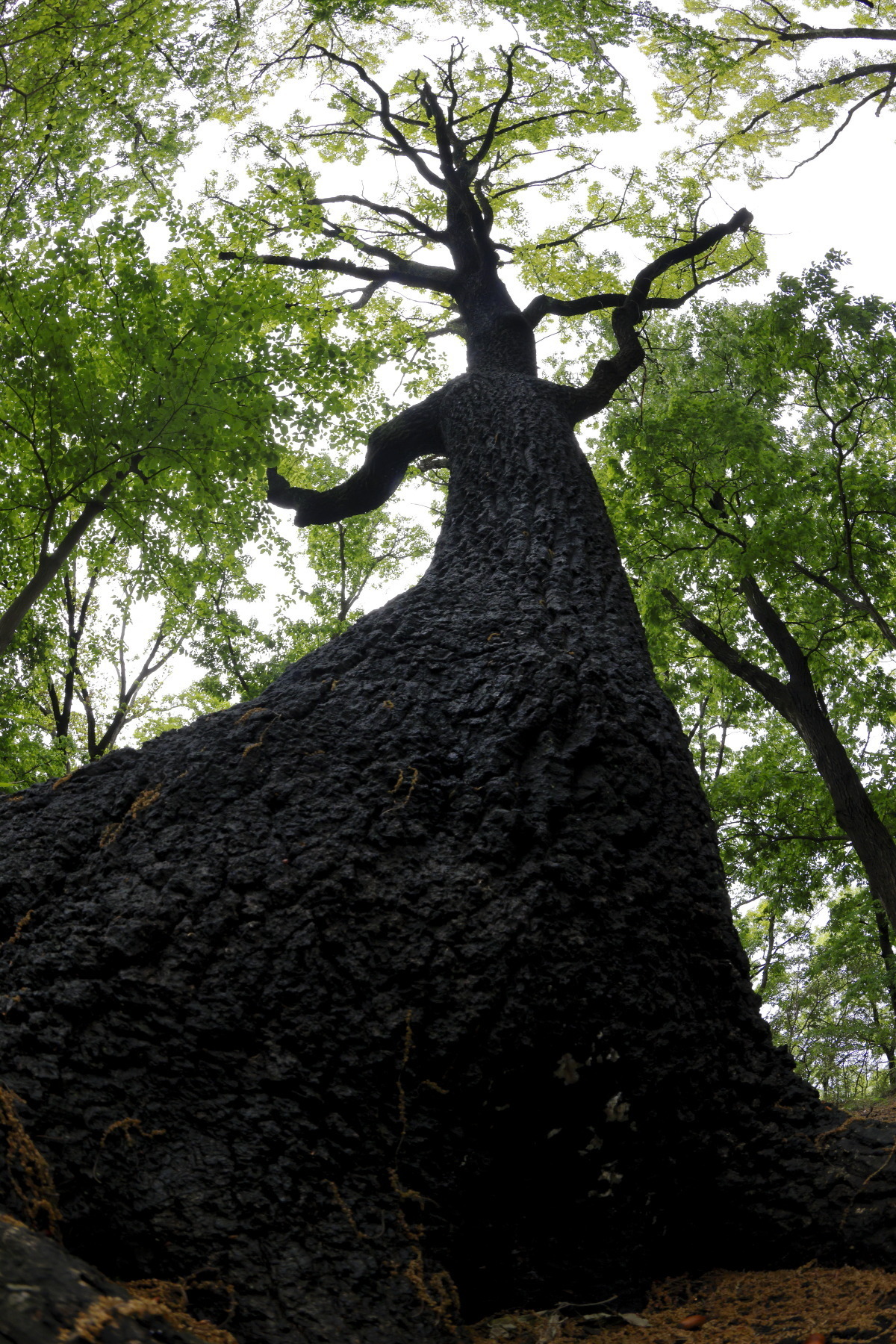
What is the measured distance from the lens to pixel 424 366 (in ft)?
39.3

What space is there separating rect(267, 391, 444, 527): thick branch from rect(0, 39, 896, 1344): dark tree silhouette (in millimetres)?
3074

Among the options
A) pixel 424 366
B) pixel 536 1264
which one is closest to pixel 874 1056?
pixel 536 1264

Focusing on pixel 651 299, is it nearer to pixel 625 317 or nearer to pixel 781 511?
pixel 625 317

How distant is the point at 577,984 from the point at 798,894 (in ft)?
37.0

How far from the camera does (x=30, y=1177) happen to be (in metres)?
1.71

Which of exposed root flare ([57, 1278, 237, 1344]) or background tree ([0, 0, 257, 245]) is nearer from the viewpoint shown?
exposed root flare ([57, 1278, 237, 1344])

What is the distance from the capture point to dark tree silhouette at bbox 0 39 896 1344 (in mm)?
1781

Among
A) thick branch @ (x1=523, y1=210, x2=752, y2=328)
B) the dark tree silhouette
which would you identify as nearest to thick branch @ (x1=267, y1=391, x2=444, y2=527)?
thick branch @ (x1=523, y1=210, x2=752, y2=328)

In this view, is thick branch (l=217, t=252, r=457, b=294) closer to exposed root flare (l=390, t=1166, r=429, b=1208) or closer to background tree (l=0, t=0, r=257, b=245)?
background tree (l=0, t=0, r=257, b=245)

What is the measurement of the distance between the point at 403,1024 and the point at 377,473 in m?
4.48

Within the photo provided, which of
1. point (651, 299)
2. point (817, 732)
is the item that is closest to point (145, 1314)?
point (651, 299)

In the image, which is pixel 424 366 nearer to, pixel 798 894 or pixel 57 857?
pixel 798 894

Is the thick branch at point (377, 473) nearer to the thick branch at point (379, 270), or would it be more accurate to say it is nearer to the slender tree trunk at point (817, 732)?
the thick branch at point (379, 270)

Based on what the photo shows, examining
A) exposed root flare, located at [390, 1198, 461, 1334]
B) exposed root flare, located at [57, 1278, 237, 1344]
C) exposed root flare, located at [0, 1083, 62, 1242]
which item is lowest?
exposed root flare, located at [390, 1198, 461, 1334]
